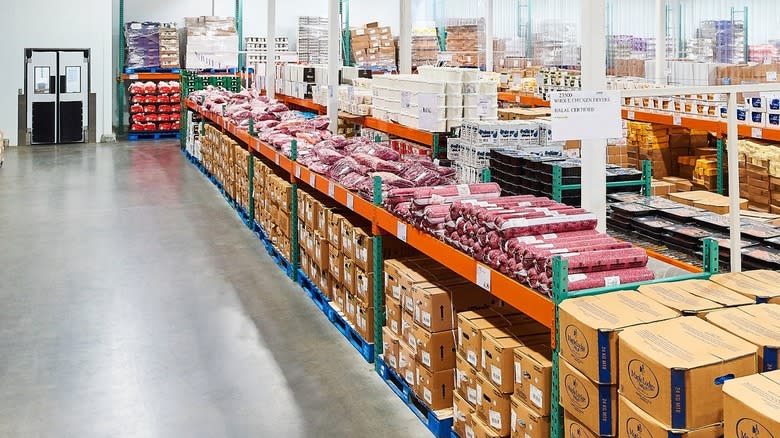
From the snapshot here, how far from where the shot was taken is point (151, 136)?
19.3 metres

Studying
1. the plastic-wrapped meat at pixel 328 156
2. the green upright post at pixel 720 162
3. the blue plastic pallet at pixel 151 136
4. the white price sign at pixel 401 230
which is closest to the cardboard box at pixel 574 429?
the white price sign at pixel 401 230

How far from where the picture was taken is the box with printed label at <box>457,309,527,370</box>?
12.6 feet

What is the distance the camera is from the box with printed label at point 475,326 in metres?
3.83

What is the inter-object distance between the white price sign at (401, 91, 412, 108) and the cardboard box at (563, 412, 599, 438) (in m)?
4.69

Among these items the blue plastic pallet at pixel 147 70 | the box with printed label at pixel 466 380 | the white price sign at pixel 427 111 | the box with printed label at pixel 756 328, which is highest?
the blue plastic pallet at pixel 147 70

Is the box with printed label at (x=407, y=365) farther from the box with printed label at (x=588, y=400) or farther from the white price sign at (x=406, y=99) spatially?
the white price sign at (x=406, y=99)

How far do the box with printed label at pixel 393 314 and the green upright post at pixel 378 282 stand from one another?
174 mm

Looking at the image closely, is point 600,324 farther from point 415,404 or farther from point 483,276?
point 415,404

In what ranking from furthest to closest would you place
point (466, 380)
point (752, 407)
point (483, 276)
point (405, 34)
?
1. point (405, 34)
2. point (466, 380)
3. point (483, 276)
4. point (752, 407)

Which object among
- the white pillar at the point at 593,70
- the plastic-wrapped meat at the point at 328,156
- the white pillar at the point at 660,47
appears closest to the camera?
the white pillar at the point at 593,70

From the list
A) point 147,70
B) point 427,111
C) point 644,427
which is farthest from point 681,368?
point 147,70

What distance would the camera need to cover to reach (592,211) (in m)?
3.94

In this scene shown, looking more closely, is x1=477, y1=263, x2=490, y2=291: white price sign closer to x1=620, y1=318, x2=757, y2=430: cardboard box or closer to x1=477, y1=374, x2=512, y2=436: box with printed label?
x1=477, y1=374, x2=512, y2=436: box with printed label

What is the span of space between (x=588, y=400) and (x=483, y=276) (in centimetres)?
93
